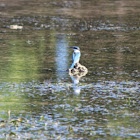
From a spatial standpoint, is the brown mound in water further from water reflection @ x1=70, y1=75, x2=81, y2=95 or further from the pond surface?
water reflection @ x1=70, y1=75, x2=81, y2=95

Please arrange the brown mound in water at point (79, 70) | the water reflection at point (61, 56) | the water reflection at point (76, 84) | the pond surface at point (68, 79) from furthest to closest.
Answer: the water reflection at point (61, 56) → the brown mound in water at point (79, 70) → the water reflection at point (76, 84) → the pond surface at point (68, 79)

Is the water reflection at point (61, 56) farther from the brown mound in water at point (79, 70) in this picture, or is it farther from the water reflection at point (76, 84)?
the water reflection at point (76, 84)

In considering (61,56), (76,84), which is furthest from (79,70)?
(61,56)

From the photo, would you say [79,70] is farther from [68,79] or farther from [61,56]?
[61,56]

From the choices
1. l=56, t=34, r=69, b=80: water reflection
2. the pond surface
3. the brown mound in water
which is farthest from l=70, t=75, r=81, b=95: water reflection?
the brown mound in water

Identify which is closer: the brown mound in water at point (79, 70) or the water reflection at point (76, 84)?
the water reflection at point (76, 84)

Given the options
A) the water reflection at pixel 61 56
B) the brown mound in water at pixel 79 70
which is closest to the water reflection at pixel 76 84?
the water reflection at pixel 61 56

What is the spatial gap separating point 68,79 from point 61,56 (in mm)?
4948

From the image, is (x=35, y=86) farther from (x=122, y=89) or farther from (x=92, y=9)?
(x=92, y=9)

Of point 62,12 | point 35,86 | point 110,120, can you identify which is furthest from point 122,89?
point 62,12

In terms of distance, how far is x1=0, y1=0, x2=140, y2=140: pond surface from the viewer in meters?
11.1

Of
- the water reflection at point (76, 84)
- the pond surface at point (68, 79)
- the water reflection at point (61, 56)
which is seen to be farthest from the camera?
the water reflection at point (61, 56)

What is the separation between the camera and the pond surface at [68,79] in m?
11.1

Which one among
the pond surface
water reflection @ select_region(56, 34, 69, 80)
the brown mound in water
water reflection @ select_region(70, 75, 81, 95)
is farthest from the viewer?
water reflection @ select_region(56, 34, 69, 80)
